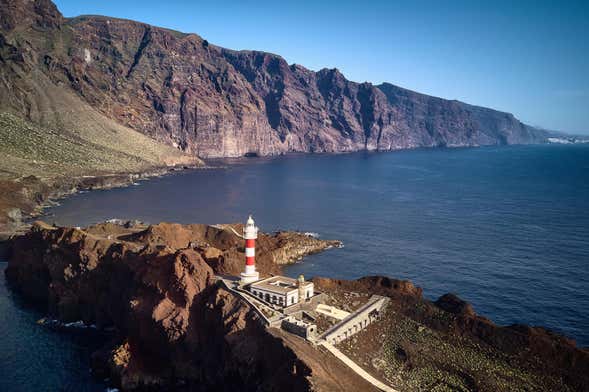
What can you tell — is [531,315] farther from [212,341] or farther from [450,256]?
[212,341]

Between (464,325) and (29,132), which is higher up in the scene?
(29,132)

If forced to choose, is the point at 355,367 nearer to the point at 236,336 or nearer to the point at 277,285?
the point at 236,336

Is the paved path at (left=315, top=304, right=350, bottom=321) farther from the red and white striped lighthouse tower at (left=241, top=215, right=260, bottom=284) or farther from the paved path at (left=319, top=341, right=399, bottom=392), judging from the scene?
the red and white striped lighthouse tower at (left=241, top=215, right=260, bottom=284)

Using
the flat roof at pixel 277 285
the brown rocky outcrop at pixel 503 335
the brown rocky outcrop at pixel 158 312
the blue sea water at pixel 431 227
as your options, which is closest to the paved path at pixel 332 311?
the flat roof at pixel 277 285

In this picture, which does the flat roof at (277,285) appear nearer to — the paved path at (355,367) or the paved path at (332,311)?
the paved path at (332,311)

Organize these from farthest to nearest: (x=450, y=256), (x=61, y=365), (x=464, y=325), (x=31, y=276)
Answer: (x=450, y=256) < (x=31, y=276) < (x=61, y=365) < (x=464, y=325)

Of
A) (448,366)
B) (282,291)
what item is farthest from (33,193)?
(448,366)

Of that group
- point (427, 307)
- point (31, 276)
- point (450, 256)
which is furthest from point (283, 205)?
point (427, 307)

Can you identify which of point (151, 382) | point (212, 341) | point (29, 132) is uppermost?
point (29, 132)

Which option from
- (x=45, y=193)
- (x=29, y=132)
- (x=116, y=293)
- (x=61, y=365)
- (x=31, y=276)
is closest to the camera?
(x=61, y=365)
